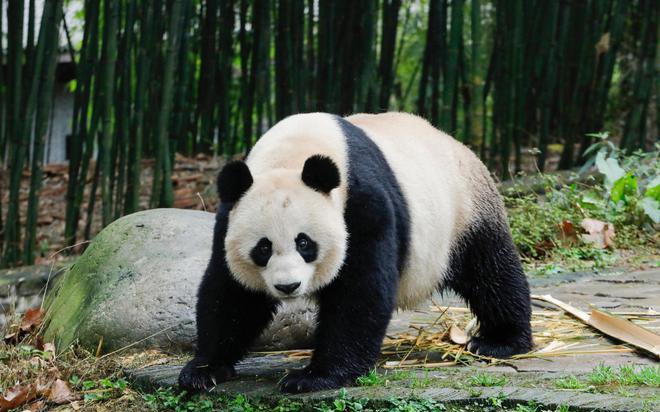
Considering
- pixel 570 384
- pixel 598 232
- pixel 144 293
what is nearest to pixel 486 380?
pixel 570 384

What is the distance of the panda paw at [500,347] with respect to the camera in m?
3.73

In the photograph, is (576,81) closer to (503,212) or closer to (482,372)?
(503,212)

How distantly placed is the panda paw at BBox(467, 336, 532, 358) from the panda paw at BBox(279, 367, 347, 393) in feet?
2.63

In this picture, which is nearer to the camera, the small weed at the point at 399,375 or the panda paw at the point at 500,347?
the small weed at the point at 399,375

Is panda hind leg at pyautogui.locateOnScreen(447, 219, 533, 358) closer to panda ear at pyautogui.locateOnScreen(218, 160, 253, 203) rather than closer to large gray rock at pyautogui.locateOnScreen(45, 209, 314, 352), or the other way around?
large gray rock at pyautogui.locateOnScreen(45, 209, 314, 352)

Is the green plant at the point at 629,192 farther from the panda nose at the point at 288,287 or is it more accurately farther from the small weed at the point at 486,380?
the panda nose at the point at 288,287

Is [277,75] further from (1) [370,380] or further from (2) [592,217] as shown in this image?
(1) [370,380]

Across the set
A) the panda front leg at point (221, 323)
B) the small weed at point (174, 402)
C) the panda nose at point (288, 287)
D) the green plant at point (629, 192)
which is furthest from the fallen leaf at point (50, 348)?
the green plant at point (629, 192)

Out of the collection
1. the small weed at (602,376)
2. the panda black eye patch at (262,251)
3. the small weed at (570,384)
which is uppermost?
the panda black eye patch at (262,251)

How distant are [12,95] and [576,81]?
527 centimetres

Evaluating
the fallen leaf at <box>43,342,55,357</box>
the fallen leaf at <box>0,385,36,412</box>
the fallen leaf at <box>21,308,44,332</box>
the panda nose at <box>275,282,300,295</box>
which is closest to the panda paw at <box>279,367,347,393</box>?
the panda nose at <box>275,282,300,295</box>

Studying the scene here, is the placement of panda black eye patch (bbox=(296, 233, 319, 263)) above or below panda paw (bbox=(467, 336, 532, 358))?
above

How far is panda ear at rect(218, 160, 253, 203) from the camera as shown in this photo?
307cm

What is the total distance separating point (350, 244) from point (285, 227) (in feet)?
1.12
